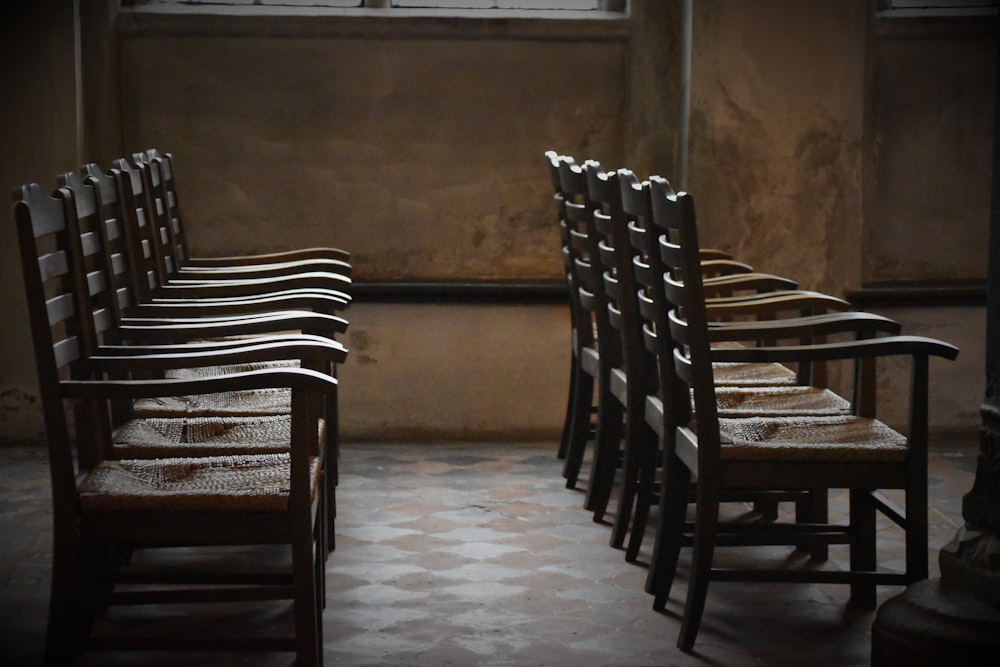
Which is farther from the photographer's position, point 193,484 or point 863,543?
point 863,543

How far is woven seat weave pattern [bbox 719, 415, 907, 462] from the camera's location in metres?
3.06

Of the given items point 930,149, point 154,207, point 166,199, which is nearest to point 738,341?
point 154,207

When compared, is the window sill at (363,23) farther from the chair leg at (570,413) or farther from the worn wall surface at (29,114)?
the chair leg at (570,413)

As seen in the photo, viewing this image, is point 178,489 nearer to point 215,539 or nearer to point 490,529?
point 215,539

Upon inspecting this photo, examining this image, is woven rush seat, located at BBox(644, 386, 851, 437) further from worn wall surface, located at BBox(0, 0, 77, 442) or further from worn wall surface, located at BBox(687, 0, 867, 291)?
worn wall surface, located at BBox(0, 0, 77, 442)

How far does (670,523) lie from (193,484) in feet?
4.09

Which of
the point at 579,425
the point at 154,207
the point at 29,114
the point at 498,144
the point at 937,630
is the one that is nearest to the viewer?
the point at 937,630

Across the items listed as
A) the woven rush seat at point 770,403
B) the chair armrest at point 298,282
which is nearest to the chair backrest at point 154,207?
the chair armrest at point 298,282

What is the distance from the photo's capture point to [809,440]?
3156 mm

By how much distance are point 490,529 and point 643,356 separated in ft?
2.67

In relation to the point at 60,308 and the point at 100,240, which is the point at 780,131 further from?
the point at 60,308

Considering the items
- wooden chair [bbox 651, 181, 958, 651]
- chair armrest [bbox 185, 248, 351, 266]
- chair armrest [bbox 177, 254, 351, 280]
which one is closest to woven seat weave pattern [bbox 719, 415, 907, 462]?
wooden chair [bbox 651, 181, 958, 651]

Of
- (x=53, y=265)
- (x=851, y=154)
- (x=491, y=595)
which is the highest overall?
(x=851, y=154)

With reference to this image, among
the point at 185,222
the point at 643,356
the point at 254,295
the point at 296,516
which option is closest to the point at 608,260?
the point at 643,356
